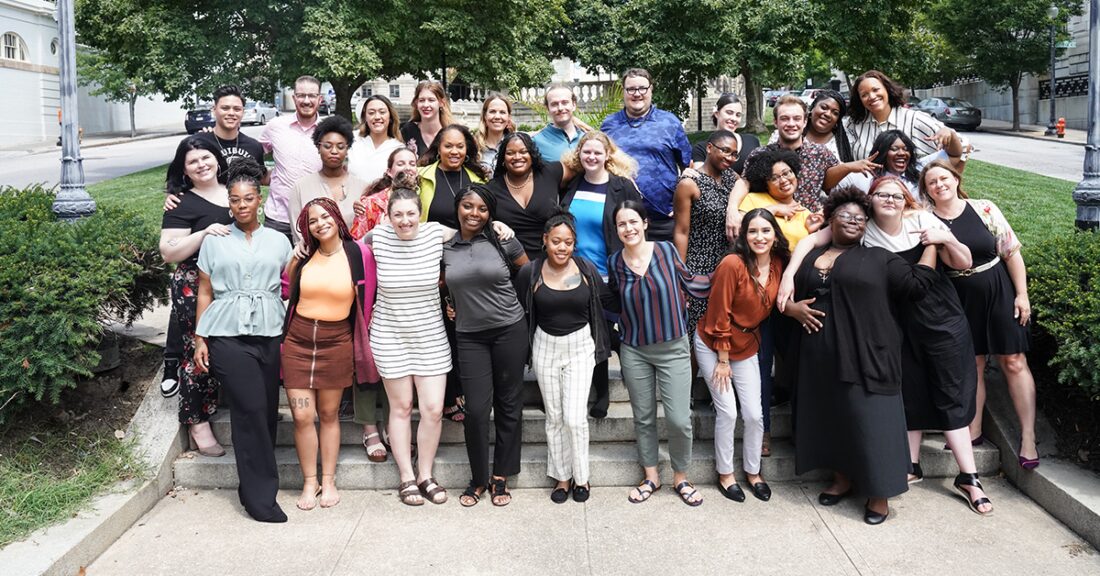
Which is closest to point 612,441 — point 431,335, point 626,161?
point 431,335

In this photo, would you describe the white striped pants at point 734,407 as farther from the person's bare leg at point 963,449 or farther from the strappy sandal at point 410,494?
the strappy sandal at point 410,494

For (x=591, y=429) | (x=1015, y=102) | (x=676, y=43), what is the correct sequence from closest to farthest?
(x=591, y=429), (x=676, y=43), (x=1015, y=102)

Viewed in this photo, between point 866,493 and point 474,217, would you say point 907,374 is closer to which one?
point 866,493

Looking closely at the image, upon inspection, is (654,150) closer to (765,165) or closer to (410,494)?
(765,165)

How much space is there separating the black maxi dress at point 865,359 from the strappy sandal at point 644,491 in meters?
1.17

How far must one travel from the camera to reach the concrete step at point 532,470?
5.45m

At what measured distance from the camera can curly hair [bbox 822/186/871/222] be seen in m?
4.93

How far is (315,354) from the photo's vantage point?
506 cm

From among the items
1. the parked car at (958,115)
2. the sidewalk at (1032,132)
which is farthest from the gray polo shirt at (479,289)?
the parked car at (958,115)

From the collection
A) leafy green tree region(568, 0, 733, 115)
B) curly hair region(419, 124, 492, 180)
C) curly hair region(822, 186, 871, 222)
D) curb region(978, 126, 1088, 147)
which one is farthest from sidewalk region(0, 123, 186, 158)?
curb region(978, 126, 1088, 147)

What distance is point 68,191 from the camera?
20.3 feet

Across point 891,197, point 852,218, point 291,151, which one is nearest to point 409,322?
point 291,151

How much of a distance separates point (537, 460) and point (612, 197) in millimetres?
1821

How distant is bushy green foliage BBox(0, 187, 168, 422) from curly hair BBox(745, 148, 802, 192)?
416cm
